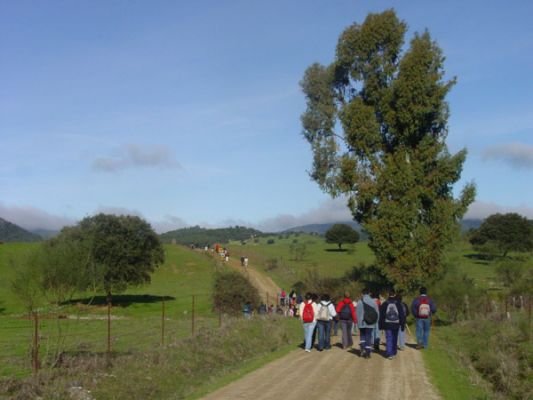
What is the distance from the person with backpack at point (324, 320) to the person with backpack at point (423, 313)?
2.75 metres

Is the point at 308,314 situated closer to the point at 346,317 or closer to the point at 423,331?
the point at 346,317

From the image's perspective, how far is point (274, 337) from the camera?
2366 centimetres

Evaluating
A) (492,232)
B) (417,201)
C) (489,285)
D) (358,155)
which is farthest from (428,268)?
(492,232)

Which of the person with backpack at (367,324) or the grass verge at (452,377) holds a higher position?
the person with backpack at (367,324)

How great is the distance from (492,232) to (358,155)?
63.5 m

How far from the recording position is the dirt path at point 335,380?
41.4 ft

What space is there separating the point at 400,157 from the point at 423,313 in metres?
16.9

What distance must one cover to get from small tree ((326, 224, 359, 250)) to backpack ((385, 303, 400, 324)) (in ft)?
299

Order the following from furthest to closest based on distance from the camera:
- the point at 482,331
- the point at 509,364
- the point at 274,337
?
the point at 482,331, the point at 274,337, the point at 509,364

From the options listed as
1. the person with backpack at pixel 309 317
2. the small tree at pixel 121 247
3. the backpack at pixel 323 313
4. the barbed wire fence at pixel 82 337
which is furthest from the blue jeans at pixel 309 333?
the small tree at pixel 121 247

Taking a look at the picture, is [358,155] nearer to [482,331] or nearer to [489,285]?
[482,331]

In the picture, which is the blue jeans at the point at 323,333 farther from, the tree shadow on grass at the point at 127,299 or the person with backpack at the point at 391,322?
the tree shadow on grass at the point at 127,299

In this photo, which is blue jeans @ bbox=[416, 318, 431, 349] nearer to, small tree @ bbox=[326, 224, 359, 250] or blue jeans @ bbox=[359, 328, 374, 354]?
blue jeans @ bbox=[359, 328, 374, 354]

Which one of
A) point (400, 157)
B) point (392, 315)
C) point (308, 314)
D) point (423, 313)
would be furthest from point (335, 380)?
point (400, 157)
